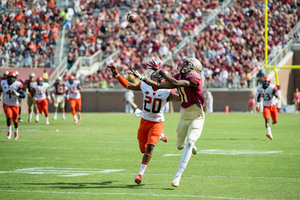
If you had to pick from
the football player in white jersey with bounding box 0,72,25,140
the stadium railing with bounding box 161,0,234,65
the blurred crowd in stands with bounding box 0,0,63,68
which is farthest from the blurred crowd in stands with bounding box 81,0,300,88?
the football player in white jersey with bounding box 0,72,25,140

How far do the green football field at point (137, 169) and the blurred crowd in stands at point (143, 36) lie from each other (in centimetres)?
1813

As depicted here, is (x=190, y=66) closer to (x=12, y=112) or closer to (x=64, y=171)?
(x=64, y=171)

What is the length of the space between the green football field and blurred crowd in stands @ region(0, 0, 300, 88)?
1813 centimetres

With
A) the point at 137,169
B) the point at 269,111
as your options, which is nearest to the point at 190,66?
the point at 137,169

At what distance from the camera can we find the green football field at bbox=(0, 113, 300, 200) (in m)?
7.43

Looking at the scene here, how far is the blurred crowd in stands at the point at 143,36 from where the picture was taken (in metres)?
33.9

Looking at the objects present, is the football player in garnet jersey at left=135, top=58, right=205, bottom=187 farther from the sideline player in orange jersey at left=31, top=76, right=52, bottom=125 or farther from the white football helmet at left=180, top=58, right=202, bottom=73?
the sideline player in orange jersey at left=31, top=76, right=52, bottom=125

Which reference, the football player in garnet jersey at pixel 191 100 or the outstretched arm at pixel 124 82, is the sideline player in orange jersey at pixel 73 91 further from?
the football player in garnet jersey at pixel 191 100

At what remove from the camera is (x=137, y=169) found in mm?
9727

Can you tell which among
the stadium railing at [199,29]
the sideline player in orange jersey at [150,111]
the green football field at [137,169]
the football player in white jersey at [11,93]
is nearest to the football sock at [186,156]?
the green football field at [137,169]

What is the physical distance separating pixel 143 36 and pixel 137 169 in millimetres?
26581

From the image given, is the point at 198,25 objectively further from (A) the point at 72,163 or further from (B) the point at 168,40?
(A) the point at 72,163

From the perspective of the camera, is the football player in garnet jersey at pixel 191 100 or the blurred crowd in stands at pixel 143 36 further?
the blurred crowd in stands at pixel 143 36

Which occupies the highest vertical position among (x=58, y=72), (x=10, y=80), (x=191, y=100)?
(x=191, y=100)
